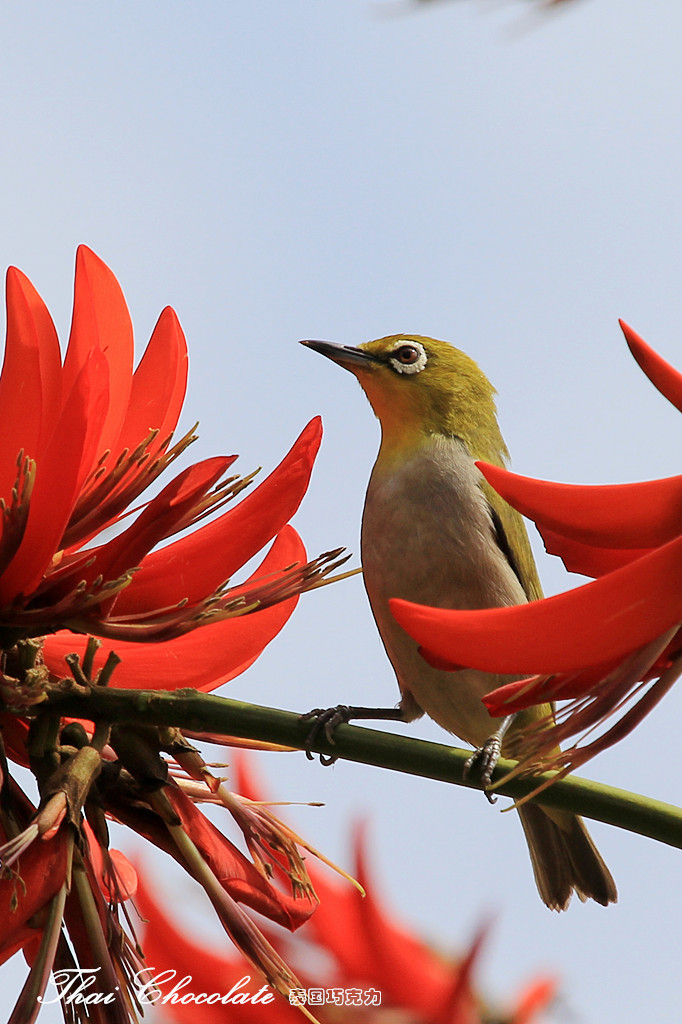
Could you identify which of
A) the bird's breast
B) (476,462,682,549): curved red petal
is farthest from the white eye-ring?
Answer: (476,462,682,549): curved red petal

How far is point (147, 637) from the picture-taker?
1.12 metres

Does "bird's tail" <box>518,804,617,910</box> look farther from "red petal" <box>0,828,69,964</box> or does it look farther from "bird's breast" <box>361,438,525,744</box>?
"red petal" <box>0,828,69,964</box>

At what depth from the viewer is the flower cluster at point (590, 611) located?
0.76 meters

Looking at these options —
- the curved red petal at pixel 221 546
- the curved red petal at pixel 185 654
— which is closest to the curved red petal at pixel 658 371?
the curved red petal at pixel 221 546

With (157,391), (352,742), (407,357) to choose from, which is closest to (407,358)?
(407,357)

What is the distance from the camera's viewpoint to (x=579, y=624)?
0.78m

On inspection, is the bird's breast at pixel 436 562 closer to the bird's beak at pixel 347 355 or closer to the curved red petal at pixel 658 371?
the bird's beak at pixel 347 355

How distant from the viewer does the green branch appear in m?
0.92

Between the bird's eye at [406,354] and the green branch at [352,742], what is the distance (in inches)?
109

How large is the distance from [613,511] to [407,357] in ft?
9.70

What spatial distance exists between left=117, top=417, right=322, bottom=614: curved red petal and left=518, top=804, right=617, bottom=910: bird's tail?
8.08ft

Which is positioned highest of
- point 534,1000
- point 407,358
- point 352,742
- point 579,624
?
point 407,358

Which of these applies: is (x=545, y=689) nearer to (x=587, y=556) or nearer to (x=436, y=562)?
(x=587, y=556)

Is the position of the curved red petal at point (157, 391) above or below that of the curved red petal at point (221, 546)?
above
